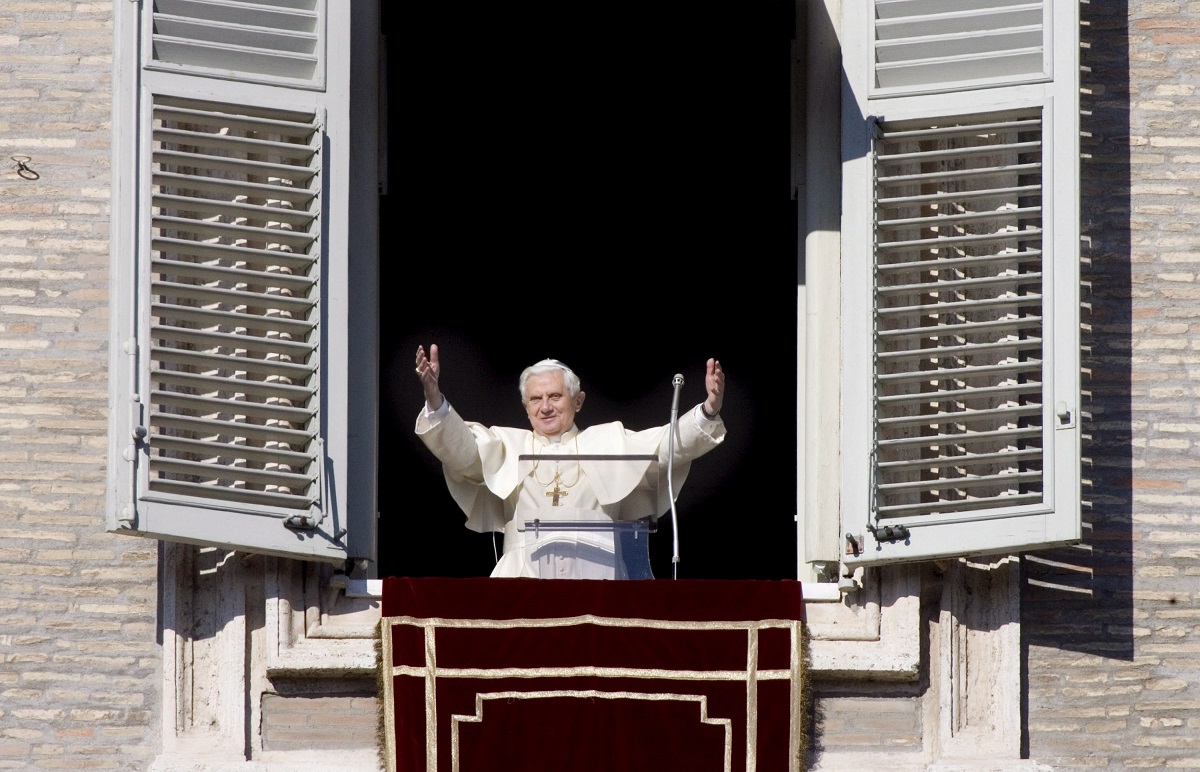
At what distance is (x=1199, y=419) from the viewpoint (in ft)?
29.3

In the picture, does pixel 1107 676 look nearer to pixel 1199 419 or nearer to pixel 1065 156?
pixel 1199 419

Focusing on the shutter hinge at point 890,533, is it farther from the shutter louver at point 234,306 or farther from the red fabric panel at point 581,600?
the shutter louver at point 234,306

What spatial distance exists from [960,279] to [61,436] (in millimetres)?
2854

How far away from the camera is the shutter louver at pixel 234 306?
8336 mm

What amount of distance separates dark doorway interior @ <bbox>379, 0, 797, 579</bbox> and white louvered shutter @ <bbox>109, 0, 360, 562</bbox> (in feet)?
10.7

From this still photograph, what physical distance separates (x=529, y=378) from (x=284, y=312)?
148 centimetres

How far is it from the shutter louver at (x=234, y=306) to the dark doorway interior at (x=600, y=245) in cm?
334

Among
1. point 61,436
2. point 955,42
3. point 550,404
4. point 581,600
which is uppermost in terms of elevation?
point 955,42

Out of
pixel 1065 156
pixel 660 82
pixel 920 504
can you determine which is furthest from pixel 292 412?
pixel 660 82

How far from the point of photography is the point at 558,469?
30.8 feet

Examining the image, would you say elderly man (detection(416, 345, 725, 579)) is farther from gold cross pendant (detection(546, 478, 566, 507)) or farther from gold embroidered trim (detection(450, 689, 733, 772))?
gold embroidered trim (detection(450, 689, 733, 772))

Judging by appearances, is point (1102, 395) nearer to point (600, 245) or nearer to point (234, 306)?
point (234, 306)

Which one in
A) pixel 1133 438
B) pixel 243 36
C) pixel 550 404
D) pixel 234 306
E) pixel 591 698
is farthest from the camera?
pixel 550 404

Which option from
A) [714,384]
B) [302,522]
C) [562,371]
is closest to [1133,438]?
[714,384]
